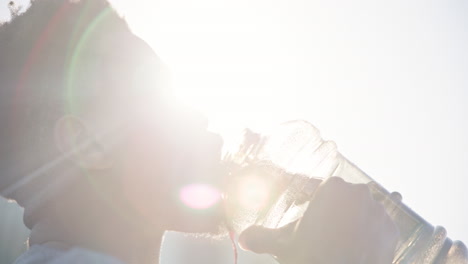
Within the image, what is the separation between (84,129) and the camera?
190cm

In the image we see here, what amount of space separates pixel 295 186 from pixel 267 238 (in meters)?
→ 0.88

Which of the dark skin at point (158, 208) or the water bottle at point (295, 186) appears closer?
the dark skin at point (158, 208)

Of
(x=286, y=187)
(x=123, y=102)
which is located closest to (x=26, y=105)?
(x=123, y=102)

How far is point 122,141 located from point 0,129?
820 millimetres

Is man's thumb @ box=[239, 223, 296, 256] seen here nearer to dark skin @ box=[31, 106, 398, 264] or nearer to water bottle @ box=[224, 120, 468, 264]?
dark skin @ box=[31, 106, 398, 264]

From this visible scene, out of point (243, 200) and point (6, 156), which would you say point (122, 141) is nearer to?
point (6, 156)

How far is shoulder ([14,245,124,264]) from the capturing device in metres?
1.35

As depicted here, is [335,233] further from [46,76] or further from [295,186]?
[46,76]

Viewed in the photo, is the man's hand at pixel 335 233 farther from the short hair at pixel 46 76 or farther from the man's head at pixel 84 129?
the short hair at pixel 46 76

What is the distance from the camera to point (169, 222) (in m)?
1.89

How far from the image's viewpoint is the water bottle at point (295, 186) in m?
1.66

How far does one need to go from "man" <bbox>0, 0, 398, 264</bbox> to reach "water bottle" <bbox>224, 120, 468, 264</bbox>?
0.24 metres

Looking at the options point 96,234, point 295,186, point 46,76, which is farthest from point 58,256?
point 295,186

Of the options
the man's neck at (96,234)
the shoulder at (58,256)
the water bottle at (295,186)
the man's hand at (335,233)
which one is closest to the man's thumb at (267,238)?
the man's hand at (335,233)
